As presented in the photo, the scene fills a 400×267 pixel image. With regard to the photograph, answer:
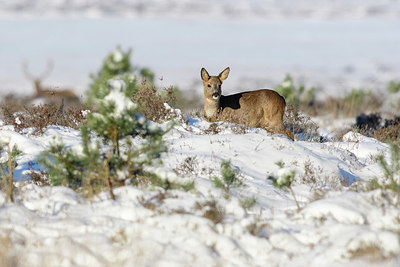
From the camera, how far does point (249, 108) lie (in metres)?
11.2

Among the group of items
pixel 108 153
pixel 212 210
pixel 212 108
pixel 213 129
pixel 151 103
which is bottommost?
pixel 213 129

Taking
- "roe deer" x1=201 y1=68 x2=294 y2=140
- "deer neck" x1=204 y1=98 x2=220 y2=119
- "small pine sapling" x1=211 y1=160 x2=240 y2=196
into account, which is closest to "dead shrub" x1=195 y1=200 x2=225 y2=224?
"small pine sapling" x1=211 y1=160 x2=240 y2=196

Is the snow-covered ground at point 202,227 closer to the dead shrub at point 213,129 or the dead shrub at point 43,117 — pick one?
the dead shrub at point 213,129

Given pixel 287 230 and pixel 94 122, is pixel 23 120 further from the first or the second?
pixel 287 230

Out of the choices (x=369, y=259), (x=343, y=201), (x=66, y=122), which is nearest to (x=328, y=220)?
(x=343, y=201)

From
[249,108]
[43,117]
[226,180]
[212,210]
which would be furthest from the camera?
[249,108]

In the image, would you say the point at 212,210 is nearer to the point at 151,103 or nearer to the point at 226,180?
the point at 226,180

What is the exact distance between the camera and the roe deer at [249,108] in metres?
11.0

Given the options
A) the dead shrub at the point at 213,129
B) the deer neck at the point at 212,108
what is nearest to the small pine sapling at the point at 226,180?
the dead shrub at the point at 213,129

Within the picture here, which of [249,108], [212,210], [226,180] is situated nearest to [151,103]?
[249,108]

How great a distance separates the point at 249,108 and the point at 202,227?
20.6 ft

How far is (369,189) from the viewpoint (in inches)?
246

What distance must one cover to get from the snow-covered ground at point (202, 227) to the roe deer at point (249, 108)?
3.71 metres

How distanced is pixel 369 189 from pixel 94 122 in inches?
143
